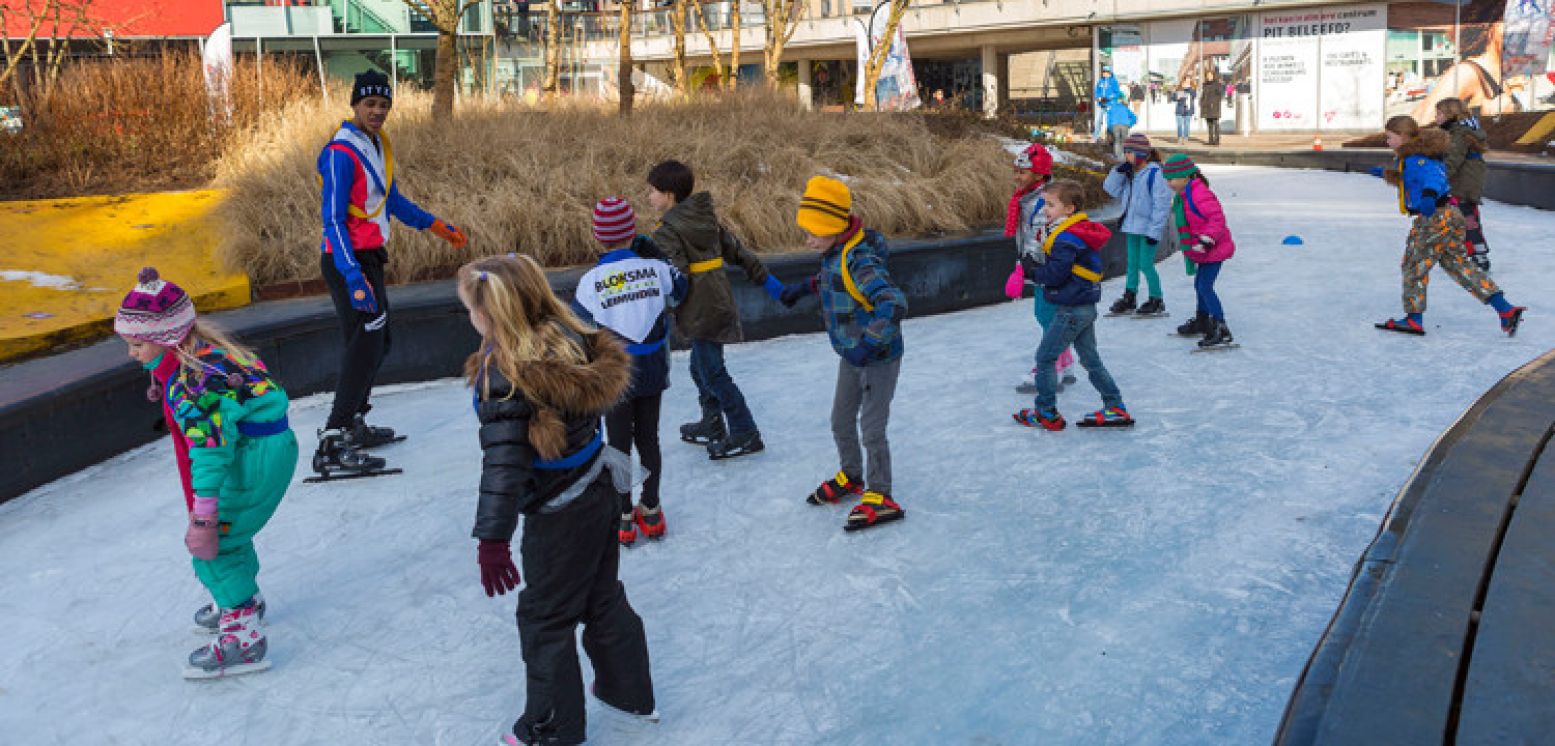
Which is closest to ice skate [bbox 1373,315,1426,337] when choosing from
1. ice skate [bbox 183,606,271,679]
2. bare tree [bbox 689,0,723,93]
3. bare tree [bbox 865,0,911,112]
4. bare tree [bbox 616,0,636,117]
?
ice skate [bbox 183,606,271,679]

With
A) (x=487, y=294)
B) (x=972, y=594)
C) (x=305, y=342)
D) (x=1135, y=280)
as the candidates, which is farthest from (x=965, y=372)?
(x=487, y=294)

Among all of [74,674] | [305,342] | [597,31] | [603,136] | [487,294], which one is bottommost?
[74,674]

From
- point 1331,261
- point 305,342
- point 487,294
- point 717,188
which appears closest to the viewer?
point 487,294

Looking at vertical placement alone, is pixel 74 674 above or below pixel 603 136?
below

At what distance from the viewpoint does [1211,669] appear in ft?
11.1

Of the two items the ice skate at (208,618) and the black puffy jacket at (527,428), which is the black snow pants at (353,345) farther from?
the black puffy jacket at (527,428)

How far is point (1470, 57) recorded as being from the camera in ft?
91.9

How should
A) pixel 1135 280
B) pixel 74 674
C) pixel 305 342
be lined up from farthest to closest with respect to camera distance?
pixel 1135 280 → pixel 305 342 → pixel 74 674

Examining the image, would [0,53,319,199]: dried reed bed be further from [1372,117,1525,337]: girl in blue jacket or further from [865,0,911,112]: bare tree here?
[1372,117,1525,337]: girl in blue jacket

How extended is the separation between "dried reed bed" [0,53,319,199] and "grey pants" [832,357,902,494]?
7.90m

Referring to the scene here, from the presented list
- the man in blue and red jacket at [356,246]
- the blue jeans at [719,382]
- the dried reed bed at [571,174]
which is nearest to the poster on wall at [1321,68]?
the dried reed bed at [571,174]

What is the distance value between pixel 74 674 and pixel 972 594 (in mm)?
2794

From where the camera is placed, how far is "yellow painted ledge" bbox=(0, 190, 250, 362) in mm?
6812

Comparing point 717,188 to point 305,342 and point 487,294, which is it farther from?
point 487,294
